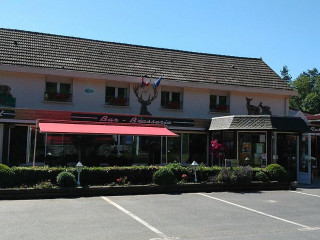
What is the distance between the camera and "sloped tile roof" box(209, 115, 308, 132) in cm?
1848

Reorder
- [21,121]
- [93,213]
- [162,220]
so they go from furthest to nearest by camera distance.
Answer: [21,121]
[93,213]
[162,220]

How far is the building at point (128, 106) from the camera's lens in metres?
18.5

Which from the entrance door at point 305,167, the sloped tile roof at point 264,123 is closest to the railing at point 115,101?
the sloped tile roof at point 264,123

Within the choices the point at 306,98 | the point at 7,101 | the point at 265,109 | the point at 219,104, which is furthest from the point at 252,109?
the point at 306,98

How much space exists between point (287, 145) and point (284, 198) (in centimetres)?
669

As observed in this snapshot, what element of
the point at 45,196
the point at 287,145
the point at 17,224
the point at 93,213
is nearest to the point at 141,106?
the point at 287,145

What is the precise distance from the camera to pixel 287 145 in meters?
19.6

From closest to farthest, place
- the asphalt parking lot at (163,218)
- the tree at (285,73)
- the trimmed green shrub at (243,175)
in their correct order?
1. the asphalt parking lot at (163,218)
2. the trimmed green shrub at (243,175)
3. the tree at (285,73)

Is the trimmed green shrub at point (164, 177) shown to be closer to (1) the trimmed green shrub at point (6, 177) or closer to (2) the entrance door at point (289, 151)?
(1) the trimmed green shrub at point (6, 177)

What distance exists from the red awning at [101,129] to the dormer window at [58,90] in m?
3.21

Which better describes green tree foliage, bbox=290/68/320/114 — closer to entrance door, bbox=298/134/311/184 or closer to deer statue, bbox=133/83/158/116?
entrance door, bbox=298/134/311/184

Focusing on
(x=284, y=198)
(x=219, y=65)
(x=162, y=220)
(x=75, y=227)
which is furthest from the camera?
(x=219, y=65)

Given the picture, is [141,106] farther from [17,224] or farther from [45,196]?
[17,224]

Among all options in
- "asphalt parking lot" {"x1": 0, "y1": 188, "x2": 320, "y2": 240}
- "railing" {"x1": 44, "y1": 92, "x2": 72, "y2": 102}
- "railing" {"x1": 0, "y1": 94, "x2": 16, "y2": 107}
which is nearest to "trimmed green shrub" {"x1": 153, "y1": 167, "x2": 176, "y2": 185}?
"asphalt parking lot" {"x1": 0, "y1": 188, "x2": 320, "y2": 240}
